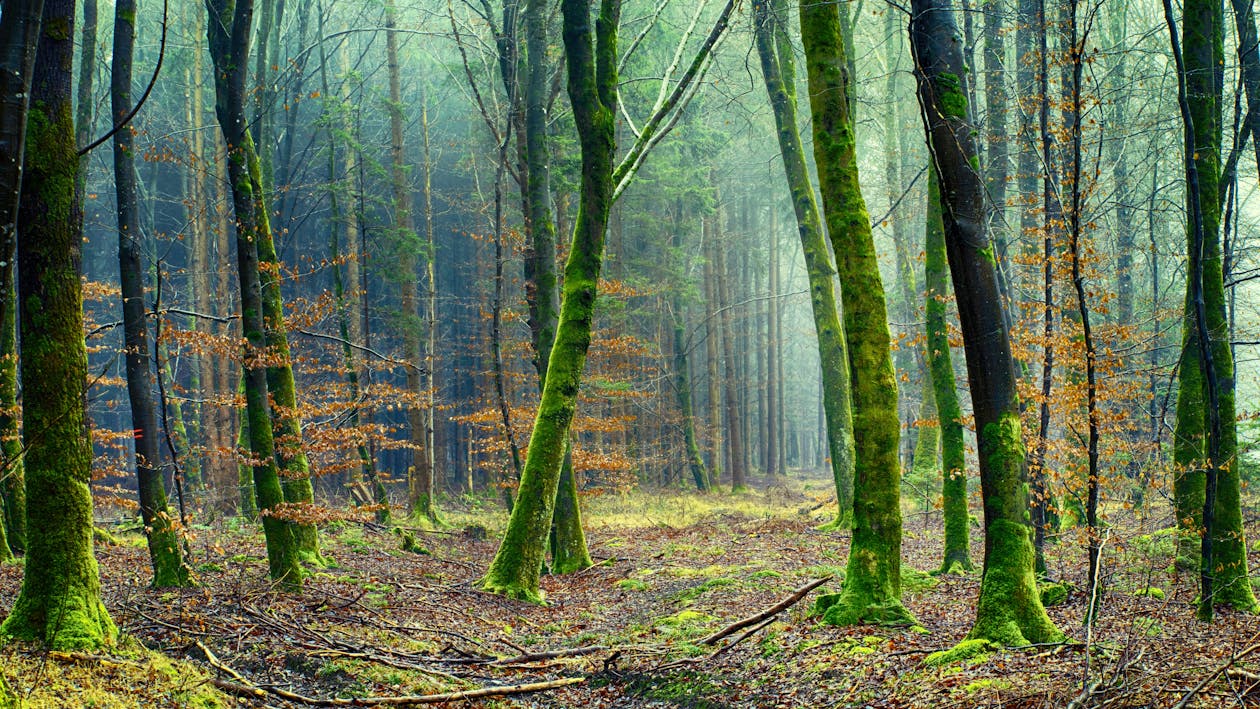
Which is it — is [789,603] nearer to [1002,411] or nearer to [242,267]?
[1002,411]

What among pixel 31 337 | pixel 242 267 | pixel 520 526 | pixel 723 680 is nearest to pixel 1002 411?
pixel 723 680

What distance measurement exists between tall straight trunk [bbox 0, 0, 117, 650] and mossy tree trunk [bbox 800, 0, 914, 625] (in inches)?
219

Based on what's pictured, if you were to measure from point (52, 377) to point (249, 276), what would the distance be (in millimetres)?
3648

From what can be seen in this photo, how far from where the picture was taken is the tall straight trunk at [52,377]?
201 inches

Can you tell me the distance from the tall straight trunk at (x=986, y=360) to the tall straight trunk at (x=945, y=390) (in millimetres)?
4053

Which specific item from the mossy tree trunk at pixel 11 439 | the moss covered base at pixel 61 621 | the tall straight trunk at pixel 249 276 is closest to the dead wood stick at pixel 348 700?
the moss covered base at pixel 61 621

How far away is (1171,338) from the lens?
22.7 meters

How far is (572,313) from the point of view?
10.1 metres

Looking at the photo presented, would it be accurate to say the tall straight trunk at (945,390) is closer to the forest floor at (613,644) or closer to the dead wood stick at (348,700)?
the forest floor at (613,644)

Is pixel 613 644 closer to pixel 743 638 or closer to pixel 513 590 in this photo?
pixel 743 638

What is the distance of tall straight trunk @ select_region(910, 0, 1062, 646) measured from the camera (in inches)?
237

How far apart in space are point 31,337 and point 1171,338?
2547 cm

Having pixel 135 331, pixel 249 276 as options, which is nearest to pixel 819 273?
pixel 249 276

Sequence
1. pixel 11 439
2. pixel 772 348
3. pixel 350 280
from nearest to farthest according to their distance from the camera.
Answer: pixel 11 439, pixel 350 280, pixel 772 348
